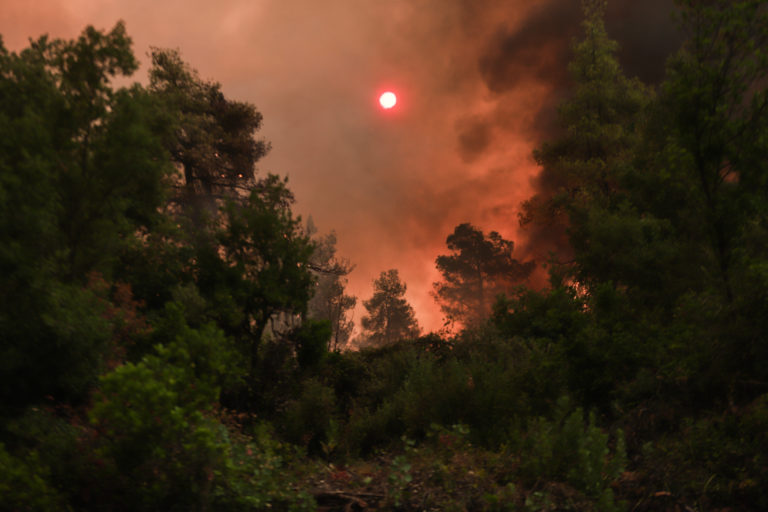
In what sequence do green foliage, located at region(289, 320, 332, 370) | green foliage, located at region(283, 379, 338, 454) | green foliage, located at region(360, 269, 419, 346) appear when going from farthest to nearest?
1. green foliage, located at region(360, 269, 419, 346)
2. green foliage, located at region(289, 320, 332, 370)
3. green foliage, located at region(283, 379, 338, 454)

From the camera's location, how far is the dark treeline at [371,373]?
451cm

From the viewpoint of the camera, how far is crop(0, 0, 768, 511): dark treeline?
4512mm

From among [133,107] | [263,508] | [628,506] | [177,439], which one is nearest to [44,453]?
[177,439]

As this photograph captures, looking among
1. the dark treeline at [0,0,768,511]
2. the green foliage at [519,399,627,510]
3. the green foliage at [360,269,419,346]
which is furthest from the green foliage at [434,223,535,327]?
the green foliage at [519,399,627,510]

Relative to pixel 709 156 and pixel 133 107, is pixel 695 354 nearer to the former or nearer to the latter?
pixel 709 156

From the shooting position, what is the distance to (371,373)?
51.4ft

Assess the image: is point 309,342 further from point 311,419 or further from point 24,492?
point 24,492

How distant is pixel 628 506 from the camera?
16.3 ft

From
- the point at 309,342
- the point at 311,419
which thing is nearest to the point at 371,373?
the point at 309,342

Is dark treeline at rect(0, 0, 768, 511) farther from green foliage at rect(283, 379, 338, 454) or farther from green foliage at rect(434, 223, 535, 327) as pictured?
green foliage at rect(434, 223, 535, 327)

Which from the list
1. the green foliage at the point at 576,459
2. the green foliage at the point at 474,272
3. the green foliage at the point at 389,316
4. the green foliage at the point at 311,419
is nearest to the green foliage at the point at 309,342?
the green foliage at the point at 311,419

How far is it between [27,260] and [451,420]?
27.3ft

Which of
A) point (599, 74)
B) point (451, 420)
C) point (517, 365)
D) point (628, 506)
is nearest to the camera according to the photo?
point (628, 506)

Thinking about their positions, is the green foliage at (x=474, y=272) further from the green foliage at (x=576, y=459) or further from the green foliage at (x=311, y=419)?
the green foliage at (x=576, y=459)
